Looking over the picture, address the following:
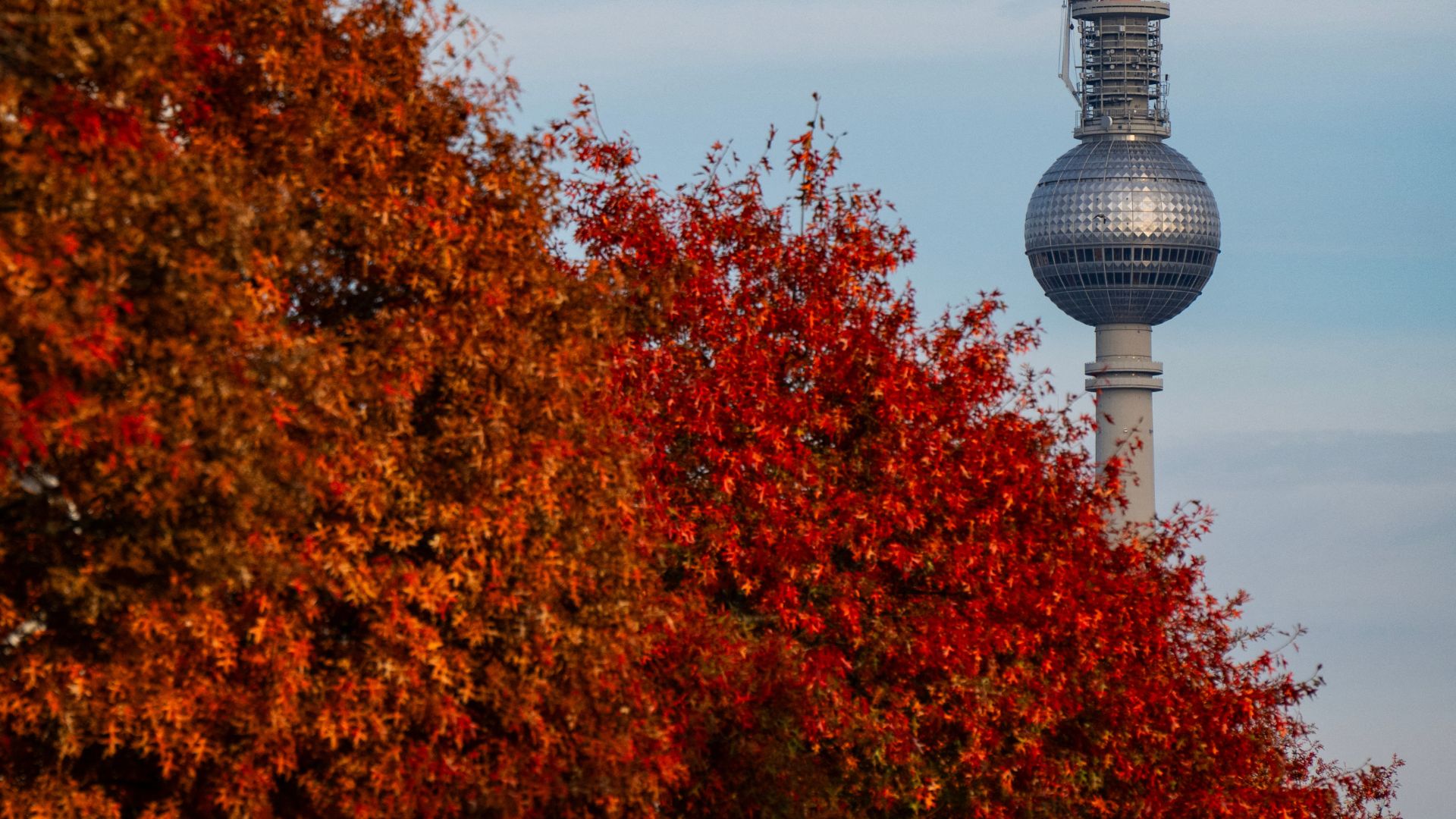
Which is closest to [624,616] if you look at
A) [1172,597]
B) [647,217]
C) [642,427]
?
[642,427]

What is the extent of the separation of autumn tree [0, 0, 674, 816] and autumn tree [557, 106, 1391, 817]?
10.3 feet

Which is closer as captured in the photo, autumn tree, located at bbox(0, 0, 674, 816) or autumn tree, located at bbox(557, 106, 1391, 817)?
autumn tree, located at bbox(0, 0, 674, 816)

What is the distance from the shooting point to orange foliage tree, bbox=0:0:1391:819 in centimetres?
1405

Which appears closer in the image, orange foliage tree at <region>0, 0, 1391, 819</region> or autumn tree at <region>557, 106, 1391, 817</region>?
orange foliage tree at <region>0, 0, 1391, 819</region>

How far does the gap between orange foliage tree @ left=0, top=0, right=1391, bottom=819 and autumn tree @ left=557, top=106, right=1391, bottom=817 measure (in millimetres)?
63

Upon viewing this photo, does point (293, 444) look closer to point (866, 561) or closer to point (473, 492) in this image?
point (473, 492)

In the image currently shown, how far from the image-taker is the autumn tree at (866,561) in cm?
2247

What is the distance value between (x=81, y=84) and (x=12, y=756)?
567 cm

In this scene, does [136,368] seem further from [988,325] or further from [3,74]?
[988,325]

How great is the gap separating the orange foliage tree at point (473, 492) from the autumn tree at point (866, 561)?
0.06 metres

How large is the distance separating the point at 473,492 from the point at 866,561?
832 centimetres

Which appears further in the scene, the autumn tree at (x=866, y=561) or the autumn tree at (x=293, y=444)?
the autumn tree at (x=866, y=561)

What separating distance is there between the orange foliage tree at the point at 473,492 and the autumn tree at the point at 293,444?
4 centimetres

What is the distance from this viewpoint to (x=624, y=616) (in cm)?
1831
